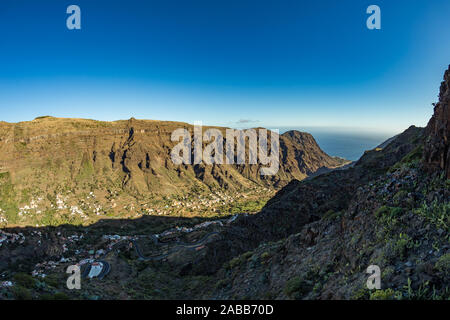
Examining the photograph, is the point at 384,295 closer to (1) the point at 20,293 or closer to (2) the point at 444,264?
(2) the point at 444,264

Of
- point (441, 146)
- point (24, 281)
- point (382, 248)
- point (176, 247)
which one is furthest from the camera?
point (176, 247)

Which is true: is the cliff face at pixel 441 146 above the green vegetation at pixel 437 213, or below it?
above

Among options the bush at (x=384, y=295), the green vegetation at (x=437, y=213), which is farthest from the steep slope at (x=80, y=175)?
the green vegetation at (x=437, y=213)

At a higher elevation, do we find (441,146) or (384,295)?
(441,146)

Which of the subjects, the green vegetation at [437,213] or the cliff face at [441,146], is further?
the cliff face at [441,146]

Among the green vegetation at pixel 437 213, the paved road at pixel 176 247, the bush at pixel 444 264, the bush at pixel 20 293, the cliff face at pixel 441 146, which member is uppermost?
the cliff face at pixel 441 146

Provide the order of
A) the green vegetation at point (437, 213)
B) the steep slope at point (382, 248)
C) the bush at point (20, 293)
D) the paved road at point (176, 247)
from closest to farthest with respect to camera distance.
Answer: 1. the steep slope at point (382, 248)
2. the green vegetation at point (437, 213)
3. the bush at point (20, 293)
4. the paved road at point (176, 247)

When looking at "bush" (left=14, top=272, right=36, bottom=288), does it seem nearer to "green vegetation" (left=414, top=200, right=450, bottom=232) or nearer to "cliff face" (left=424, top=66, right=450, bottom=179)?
"green vegetation" (left=414, top=200, right=450, bottom=232)

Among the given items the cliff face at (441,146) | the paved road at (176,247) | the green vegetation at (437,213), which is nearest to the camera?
the green vegetation at (437,213)

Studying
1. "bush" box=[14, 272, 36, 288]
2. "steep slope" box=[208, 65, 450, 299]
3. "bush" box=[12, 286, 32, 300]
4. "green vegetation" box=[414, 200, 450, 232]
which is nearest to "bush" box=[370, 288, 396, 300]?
"steep slope" box=[208, 65, 450, 299]

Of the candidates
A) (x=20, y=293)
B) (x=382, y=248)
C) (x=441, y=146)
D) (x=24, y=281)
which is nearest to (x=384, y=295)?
(x=382, y=248)

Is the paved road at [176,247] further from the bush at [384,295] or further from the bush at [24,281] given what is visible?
the bush at [384,295]
